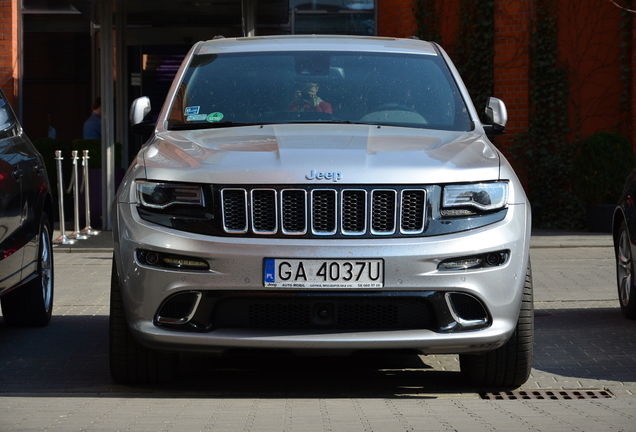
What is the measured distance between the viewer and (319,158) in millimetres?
4969

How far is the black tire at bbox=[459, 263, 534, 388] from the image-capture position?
17.2ft

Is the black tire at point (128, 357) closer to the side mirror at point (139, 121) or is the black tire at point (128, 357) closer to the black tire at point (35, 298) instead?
the side mirror at point (139, 121)

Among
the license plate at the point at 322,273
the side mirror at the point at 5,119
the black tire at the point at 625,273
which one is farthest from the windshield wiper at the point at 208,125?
the black tire at the point at 625,273

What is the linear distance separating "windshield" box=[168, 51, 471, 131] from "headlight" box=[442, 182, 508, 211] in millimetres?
978

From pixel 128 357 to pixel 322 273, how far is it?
3.94 ft

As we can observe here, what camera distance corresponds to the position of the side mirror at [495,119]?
6.23 metres

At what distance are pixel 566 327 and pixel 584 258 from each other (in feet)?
16.0

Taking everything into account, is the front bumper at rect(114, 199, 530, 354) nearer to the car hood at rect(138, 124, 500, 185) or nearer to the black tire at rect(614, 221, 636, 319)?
the car hood at rect(138, 124, 500, 185)

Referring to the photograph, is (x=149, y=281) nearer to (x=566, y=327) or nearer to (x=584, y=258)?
(x=566, y=327)

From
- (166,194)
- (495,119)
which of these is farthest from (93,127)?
(166,194)

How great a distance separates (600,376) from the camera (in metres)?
5.84

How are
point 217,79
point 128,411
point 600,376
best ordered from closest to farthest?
point 128,411 → point 600,376 → point 217,79

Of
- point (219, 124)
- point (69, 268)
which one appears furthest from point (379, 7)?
point (219, 124)

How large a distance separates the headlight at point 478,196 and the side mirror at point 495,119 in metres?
1.22
